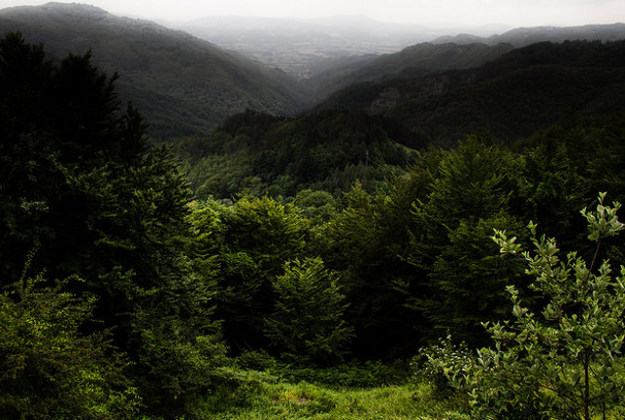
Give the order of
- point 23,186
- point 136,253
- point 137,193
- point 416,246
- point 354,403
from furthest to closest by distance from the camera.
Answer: point 416,246, point 136,253, point 137,193, point 23,186, point 354,403

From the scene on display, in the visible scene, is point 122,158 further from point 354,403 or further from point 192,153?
point 192,153

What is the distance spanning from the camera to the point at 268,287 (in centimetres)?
2467

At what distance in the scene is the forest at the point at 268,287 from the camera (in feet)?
12.7

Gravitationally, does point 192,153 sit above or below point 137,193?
below

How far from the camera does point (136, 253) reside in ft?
45.5

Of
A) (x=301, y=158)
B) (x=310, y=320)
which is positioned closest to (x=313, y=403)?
(x=310, y=320)

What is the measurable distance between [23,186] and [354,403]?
14522 mm

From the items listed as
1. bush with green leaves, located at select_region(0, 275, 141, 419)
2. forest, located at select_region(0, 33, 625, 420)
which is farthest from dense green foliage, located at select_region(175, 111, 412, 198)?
bush with green leaves, located at select_region(0, 275, 141, 419)

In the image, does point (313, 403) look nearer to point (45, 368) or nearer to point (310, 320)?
point (310, 320)

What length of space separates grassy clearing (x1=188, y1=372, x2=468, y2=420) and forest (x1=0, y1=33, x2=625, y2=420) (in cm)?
9

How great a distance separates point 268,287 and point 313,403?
13.7 m

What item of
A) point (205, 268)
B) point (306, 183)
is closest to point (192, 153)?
point (306, 183)

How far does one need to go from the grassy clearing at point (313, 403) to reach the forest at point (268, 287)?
0.09 meters

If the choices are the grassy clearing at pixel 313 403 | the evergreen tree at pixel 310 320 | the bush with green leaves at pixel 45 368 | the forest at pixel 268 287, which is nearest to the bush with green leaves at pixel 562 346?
the forest at pixel 268 287
